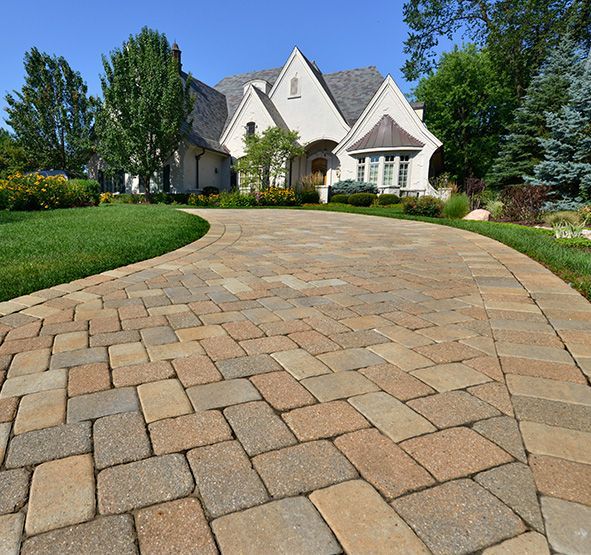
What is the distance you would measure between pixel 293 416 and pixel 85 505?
0.77 metres

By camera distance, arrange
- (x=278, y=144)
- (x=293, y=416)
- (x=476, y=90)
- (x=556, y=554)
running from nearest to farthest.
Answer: (x=556, y=554) → (x=293, y=416) → (x=278, y=144) → (x=476, y=90)

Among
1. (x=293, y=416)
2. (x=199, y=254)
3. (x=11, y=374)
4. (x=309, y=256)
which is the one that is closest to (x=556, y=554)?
(x=293, y=416)

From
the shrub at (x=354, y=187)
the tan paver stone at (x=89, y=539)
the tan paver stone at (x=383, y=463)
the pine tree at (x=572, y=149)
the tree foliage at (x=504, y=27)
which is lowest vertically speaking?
the tan paver stone at (x=89, y=539)

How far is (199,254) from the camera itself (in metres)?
4.98

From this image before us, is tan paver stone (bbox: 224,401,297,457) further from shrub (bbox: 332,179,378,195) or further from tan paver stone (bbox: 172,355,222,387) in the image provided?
shrub (bbox: 332,179,378,195)

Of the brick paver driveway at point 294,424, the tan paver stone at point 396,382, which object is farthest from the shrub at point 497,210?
the tan paver stone at point 396,382

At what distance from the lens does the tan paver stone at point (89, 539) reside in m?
0.98

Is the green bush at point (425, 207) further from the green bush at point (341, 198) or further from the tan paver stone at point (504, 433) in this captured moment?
the tan paver stone at point (504, 433)

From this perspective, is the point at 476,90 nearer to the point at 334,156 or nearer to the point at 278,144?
the point at 334,156

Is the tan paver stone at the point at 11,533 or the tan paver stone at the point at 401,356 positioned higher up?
the tan paver stone at the point at 401,356

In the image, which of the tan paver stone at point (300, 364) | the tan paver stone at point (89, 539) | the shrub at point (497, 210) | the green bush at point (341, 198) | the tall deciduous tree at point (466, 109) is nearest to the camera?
the tan paver stone at point (89, 539)

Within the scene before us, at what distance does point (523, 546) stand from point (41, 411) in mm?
1783

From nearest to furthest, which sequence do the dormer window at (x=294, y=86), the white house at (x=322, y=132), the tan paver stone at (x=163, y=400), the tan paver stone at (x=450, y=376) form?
the tan paver stone at (x=163, y=400)
the tan paver stone at (x=450, y=376)
the white house at (x=322, y=132)
the dormer window at (x=294, y=86)

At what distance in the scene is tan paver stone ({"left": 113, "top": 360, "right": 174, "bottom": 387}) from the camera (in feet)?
5.99
